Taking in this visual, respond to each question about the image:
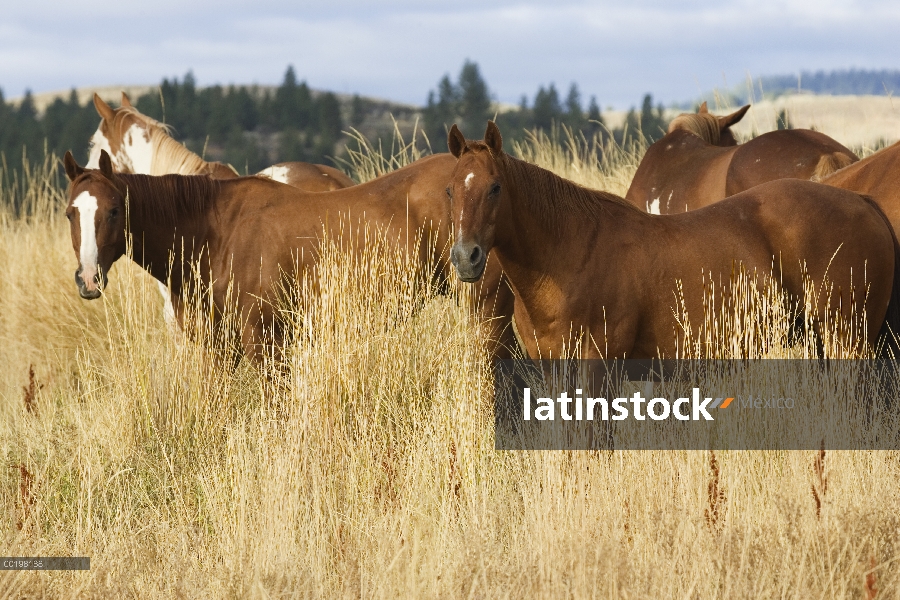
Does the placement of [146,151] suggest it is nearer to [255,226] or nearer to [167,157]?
[167,157]

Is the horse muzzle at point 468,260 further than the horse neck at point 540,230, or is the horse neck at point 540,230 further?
the horse neck at point 540,230

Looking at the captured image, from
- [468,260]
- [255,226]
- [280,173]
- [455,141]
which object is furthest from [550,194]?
[280,173]

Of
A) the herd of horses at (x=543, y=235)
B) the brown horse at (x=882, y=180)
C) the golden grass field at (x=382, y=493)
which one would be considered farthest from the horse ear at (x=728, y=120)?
the golden grass field at (x=382, y=493)

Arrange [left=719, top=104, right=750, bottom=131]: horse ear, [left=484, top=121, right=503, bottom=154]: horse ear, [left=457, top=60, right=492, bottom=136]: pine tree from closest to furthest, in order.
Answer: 1. [left=484, top=121, right=503, bottom=154]: horse ear
2. [left=719, top=104, right=750, bottom=131]: horse ear
3. [left=457, top=60, right=492, bottom=136]: pine tree

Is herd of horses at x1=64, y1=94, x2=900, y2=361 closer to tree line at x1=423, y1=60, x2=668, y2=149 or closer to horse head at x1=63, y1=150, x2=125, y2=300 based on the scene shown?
horse head at x1=63, y1=150, x2=125, y2=300

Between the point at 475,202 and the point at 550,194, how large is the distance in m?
0.54

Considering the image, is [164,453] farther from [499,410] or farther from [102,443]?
[499,410]

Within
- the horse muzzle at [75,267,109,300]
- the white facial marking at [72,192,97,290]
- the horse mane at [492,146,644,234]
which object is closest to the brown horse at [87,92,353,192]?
the white facial marking at [72,192,97,290]

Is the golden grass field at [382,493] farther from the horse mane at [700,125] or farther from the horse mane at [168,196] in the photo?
the horse mane at [700,125]

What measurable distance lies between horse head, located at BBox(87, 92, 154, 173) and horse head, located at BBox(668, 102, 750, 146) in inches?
176

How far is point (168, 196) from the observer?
655cm

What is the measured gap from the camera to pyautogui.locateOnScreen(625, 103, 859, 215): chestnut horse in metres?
7.43
